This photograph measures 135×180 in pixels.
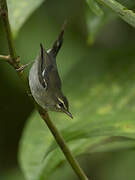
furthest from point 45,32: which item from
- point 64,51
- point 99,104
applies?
point 99,104

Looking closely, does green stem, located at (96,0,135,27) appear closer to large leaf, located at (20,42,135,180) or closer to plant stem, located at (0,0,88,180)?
plant stem, located at (0,0,88,180)

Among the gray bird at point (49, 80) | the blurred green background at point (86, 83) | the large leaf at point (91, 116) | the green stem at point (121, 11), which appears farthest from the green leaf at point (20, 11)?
the green stem at point (121, 11)

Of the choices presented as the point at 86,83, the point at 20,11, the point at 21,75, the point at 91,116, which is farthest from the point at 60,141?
the point at 86,83

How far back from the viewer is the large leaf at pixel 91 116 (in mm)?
1604

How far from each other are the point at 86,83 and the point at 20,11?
0.81m

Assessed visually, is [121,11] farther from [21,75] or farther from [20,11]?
[20,11]

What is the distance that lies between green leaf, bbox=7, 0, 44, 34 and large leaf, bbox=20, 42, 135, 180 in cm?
55

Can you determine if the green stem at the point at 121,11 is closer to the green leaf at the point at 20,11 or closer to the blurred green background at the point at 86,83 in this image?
the blurred green background at the point at 86,83

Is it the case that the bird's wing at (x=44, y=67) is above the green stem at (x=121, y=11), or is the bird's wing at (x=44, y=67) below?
below

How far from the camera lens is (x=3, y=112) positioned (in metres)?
3.44

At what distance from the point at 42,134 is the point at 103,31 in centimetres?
177

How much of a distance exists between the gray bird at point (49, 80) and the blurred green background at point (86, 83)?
0.59 feet

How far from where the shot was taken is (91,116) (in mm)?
1956

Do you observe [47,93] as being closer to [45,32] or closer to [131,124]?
[131,124]
